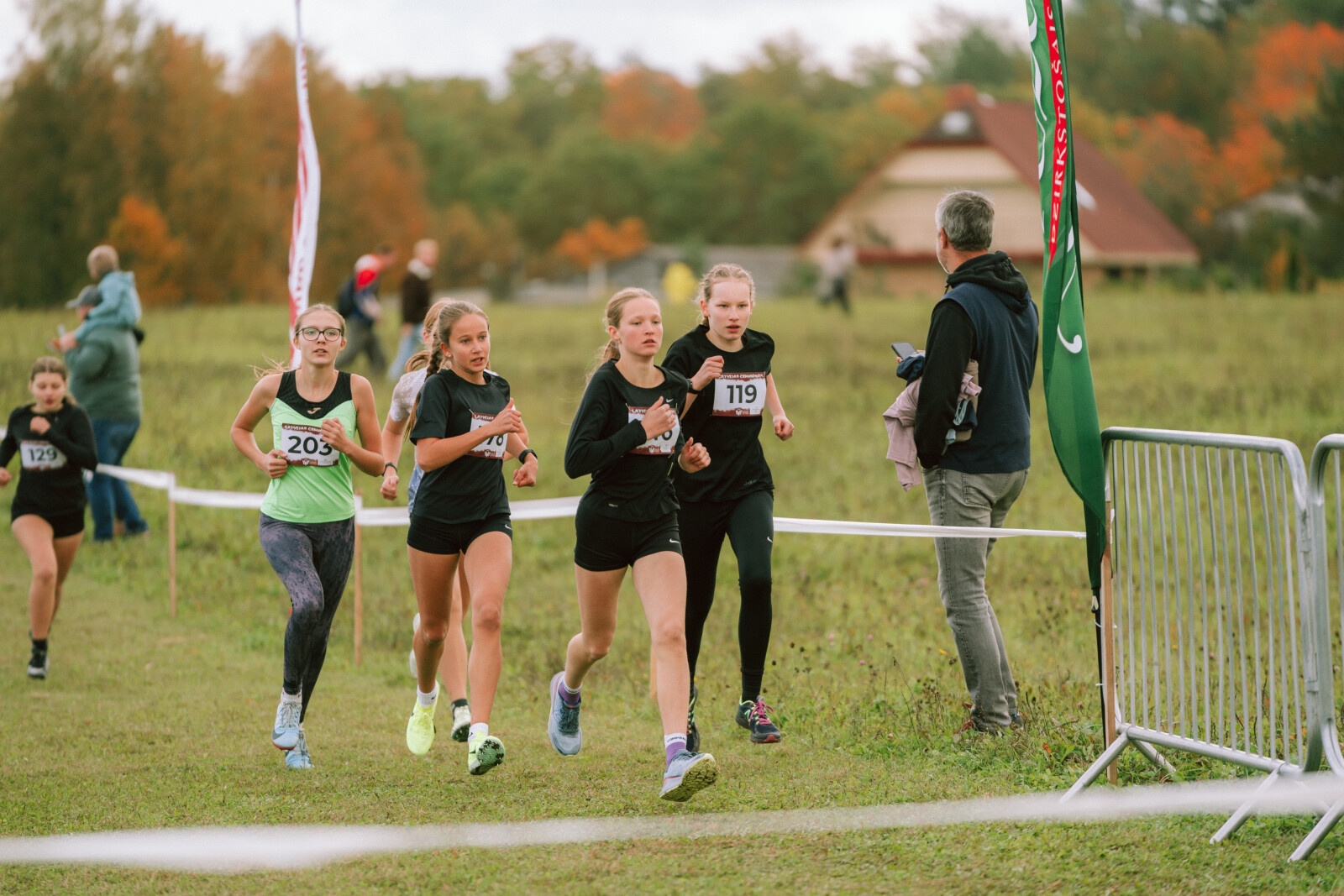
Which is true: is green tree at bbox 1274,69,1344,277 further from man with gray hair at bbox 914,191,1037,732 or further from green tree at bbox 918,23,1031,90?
green tree at bbox 918,23,1031,90

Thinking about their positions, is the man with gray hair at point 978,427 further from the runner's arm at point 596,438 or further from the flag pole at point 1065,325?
the runner's arm at point 596,438

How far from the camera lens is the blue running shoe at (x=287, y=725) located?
6773mm

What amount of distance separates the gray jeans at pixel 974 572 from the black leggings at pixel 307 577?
9.17 ft

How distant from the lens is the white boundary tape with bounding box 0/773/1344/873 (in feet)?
17.3

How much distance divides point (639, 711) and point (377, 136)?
85711 millimetres

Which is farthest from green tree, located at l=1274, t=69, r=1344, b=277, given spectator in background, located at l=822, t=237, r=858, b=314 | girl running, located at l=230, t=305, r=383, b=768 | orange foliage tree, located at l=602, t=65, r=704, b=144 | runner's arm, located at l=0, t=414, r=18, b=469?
orange foliage tree, located at l=602, t=65, r=704, b=144

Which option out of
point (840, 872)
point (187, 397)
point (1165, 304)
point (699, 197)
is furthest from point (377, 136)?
point (840, 872)

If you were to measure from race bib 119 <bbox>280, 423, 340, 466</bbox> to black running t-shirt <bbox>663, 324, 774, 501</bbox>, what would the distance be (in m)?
1.67

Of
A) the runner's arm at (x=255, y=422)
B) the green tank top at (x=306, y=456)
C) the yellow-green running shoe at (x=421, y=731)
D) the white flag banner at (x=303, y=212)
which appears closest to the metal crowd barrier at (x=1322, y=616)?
the yellow-green running shoe at (x=421, y=731)

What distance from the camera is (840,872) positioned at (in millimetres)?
4840

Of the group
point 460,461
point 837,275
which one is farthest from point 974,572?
point 837,275

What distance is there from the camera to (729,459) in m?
6.55

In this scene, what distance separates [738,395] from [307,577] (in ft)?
7.12

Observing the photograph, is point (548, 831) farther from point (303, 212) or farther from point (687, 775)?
point (303, 212)
